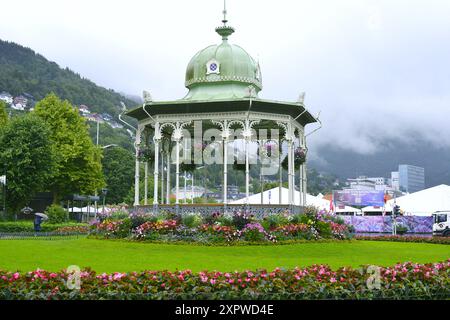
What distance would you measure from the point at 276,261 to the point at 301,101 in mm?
13409

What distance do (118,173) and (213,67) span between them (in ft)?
186

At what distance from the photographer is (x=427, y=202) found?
61.1 m

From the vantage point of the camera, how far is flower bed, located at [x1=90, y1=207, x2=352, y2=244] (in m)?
25.1

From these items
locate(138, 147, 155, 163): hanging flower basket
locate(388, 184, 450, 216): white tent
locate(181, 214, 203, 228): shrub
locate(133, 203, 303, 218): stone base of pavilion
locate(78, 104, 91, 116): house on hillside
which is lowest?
locate(181, 214, 203, 228): shrub

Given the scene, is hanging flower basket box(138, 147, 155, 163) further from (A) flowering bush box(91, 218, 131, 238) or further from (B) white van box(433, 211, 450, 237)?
(B) white van box(433, 211, 450, 237)

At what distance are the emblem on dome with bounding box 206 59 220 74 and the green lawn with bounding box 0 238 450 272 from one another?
11.3 m

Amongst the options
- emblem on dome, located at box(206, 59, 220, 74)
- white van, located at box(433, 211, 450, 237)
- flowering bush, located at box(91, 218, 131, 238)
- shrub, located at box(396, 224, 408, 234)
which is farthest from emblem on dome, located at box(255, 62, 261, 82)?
shrub, located at box(396, 224, 408, 234)

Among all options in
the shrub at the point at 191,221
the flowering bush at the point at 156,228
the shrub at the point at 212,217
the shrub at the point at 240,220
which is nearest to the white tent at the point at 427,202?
the shrub at the point at 212,217

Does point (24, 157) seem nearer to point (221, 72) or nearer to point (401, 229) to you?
point (221, 72)

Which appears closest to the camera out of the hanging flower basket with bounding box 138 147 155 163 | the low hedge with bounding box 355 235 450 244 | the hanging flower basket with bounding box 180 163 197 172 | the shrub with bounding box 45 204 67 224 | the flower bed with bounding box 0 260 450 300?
the flower bed with bounding box 0 260 450 300

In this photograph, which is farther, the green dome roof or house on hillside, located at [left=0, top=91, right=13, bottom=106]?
house on hillside, located at [left=0, top=91, right=13, bottom=106]

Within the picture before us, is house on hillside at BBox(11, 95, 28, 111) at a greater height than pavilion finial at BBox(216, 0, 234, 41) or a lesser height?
greater
